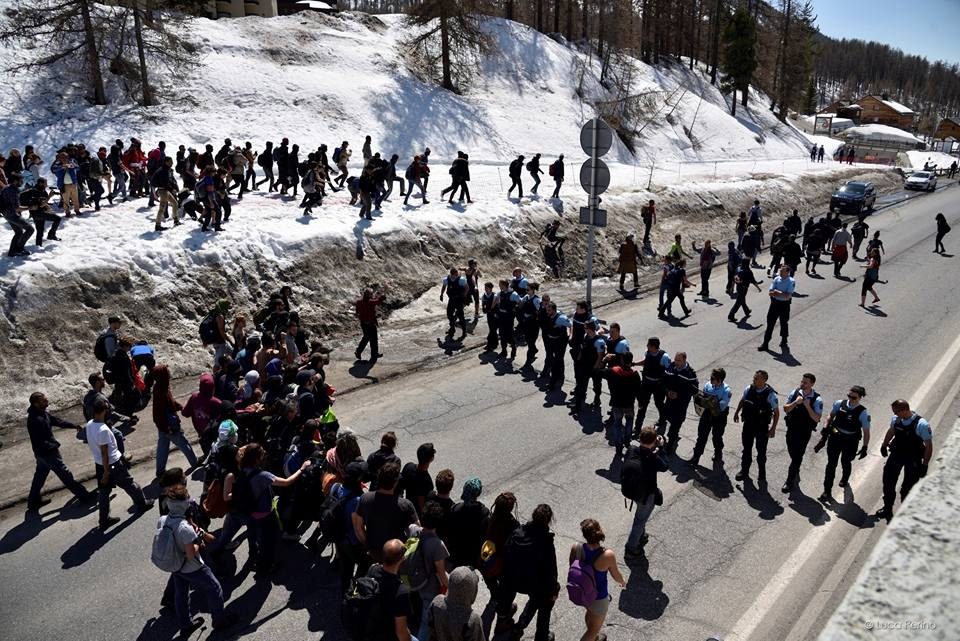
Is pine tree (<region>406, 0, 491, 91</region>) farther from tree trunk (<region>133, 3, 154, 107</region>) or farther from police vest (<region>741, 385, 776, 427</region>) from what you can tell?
police vest (<region>741, 385, 776, 427</region>)

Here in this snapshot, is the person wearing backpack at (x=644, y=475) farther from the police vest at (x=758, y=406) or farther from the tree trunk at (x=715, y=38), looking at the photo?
the tree trunk at (x=715, y=38)

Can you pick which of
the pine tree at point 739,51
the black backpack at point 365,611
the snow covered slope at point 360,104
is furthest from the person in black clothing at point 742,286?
the pine tree at point 739,51

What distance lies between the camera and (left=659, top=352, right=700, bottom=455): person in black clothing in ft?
31.2

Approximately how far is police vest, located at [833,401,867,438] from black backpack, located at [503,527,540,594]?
203 inches

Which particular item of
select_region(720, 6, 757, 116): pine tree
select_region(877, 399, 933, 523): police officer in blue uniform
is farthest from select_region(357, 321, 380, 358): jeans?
select_region(720, 6, 757, 116): pine tree

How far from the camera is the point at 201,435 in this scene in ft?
29.8

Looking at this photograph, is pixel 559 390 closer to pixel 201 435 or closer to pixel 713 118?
pixel 201 435

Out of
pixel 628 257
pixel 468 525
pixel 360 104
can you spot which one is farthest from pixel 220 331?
pixel 360 104

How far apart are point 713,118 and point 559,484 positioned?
150ft

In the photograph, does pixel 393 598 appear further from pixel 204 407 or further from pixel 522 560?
pixel 204 407

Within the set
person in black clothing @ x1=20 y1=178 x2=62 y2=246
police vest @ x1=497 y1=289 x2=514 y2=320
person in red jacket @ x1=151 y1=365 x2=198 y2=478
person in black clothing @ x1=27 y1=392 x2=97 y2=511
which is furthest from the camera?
police vest @ x1=497 y1=289 x2=514 y2=320

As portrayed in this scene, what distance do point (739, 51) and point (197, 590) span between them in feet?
199

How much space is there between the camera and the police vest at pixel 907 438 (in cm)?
782

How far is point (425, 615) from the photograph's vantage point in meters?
5.75
